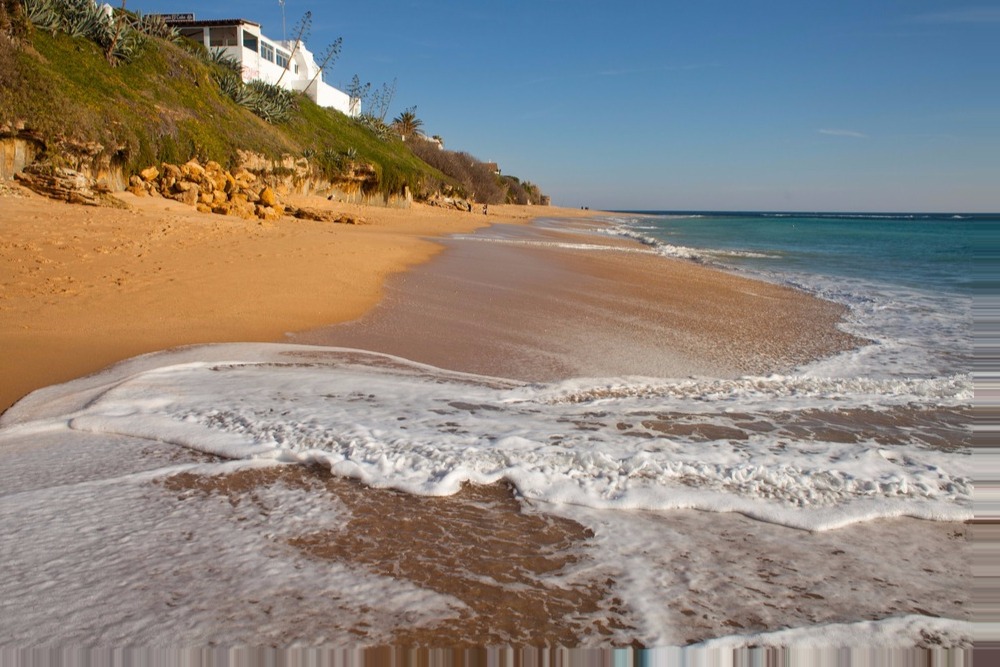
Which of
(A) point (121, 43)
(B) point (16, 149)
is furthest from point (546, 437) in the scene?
(A) point (121, 43)

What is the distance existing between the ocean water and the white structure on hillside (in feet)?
97.7

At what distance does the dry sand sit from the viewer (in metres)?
4.66

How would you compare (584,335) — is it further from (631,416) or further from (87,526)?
(87,526)

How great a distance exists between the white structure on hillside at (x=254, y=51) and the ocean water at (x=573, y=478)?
2977cm

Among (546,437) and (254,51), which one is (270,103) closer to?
(254,51)

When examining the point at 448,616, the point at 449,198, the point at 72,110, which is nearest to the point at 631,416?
the point at 448,616

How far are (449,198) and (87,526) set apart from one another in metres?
38.0

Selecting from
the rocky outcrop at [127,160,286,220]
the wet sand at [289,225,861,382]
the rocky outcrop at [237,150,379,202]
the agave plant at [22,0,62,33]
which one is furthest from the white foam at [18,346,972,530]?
the rocky outcrop at [237,150,379,202]

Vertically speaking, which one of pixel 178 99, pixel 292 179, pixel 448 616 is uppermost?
pixel 178 99

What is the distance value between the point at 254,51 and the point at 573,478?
1372 inches

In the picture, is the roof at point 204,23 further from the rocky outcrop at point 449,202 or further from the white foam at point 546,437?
the white foam at point 546,437

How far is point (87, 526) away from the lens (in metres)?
2.16

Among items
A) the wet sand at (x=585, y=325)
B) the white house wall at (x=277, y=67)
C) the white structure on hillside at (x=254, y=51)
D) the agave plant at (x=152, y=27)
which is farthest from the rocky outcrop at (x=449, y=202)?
the wet sand at (x=585, y=325)

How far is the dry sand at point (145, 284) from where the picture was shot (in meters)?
4.66
